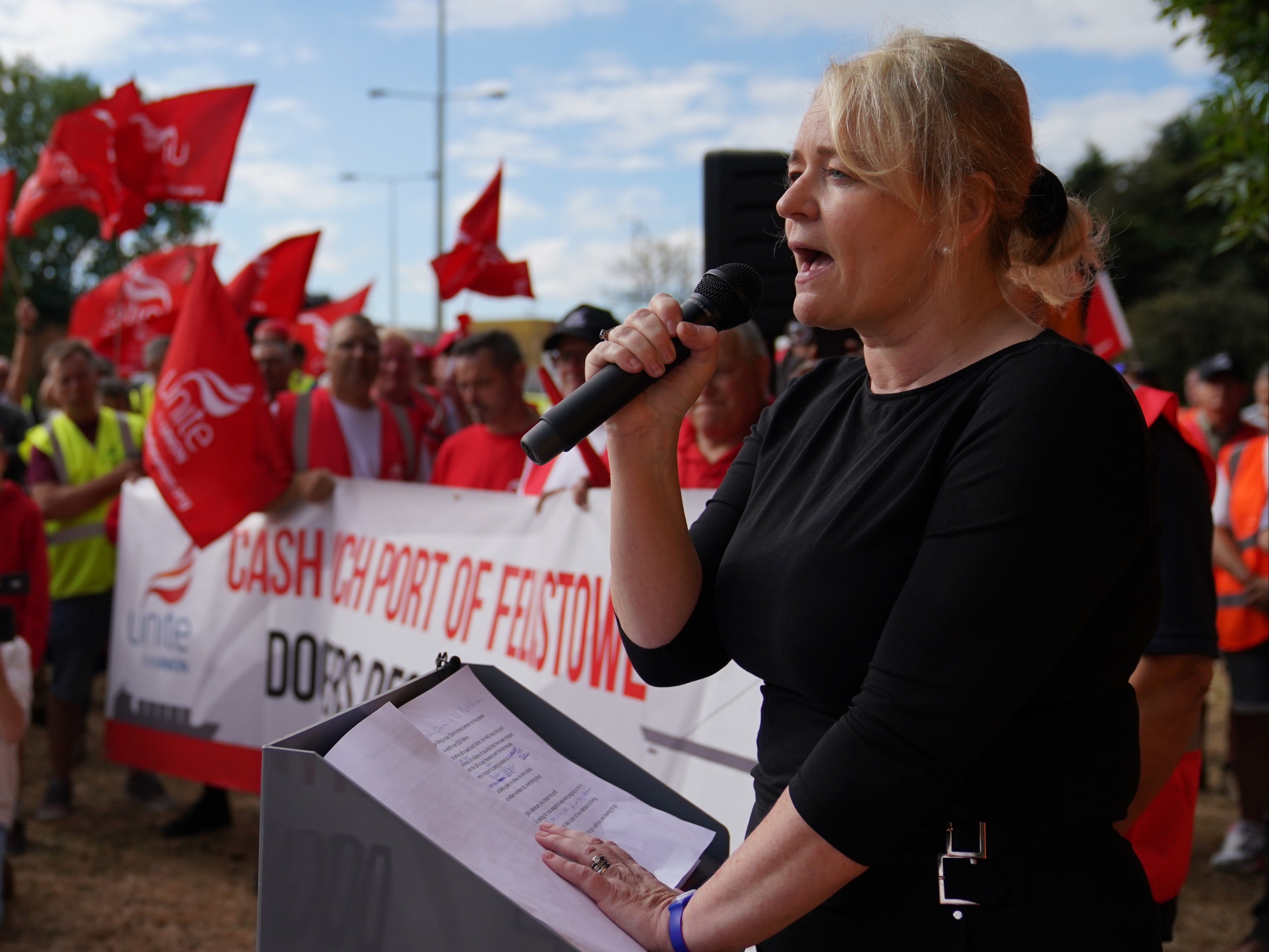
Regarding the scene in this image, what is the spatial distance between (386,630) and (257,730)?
0.97 metres

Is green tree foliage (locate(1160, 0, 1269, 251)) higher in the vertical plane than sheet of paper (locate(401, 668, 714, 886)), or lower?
higher

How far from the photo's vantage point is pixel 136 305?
376 inches

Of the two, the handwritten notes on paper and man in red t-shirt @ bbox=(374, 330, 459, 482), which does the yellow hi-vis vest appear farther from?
the handwritten notes on paper

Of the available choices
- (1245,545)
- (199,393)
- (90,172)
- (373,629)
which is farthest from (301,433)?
(1245,545)

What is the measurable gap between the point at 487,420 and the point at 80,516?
2.37 metres

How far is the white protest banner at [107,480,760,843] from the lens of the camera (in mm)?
3395

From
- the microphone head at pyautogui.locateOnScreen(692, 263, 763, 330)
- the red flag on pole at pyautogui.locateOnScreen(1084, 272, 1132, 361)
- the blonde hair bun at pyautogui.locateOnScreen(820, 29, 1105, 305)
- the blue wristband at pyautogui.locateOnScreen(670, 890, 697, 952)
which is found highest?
the red flag on pole at pyautogui.locateOnScreen(1084, 272, 1132, 361)


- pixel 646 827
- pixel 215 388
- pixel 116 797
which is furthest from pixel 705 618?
pixel 116 797

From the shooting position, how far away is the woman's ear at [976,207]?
1264 millimetres

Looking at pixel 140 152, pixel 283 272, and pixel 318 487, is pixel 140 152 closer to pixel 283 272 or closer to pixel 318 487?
pixel 283 272

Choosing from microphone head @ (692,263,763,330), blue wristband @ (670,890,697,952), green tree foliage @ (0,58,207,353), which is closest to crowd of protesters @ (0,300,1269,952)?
microphone head @ (692,263,763,330)

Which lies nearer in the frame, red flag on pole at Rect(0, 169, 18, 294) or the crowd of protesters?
the crowd of protesters

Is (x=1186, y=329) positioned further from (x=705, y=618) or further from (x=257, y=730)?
(x=705, y=618)

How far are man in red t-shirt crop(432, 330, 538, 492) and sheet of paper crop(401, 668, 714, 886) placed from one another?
3.47 m
